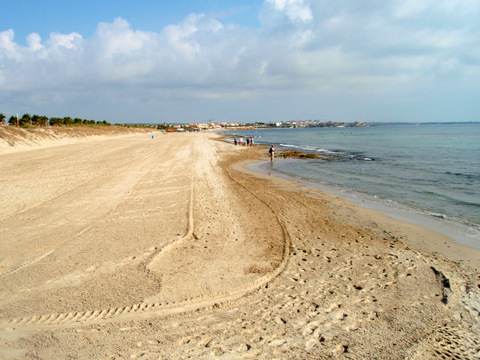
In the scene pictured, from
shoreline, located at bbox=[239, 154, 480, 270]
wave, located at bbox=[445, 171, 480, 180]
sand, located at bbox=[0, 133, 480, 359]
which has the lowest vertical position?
wave, located at bbox=[445, 171, 480, 180]

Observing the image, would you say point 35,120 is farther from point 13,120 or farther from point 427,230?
point 427,230

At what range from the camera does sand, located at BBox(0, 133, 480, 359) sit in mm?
3898

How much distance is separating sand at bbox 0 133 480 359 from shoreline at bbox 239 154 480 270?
0.11 metres

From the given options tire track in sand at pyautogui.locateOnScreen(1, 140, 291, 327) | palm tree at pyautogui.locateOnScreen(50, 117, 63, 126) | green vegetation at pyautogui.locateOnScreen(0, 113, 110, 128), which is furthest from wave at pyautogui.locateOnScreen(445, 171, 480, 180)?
palm tree at pyautogui.locateOnScreen(50, 117, 63, 126)

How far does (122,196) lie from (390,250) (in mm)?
9408

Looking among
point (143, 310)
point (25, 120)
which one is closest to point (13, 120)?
point (25, 120)

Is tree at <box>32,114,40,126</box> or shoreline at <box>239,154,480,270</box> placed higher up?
tree at <box>32,114,40,126</box>

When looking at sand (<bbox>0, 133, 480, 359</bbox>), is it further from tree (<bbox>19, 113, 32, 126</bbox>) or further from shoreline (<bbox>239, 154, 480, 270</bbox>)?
tree (<bbox>19, 113, 32, 126</bbox>)

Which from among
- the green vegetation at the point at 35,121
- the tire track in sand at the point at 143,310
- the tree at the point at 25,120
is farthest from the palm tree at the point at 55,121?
the tire track in sand at the point at 143,310

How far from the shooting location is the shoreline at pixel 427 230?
24.6ft

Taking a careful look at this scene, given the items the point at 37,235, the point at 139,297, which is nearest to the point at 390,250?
the point at 139,297

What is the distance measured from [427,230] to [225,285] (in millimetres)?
6985

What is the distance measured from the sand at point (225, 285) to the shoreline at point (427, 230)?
0.37 feet

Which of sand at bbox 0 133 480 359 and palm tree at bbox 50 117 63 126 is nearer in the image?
sand at bbox 0 133 480 359
